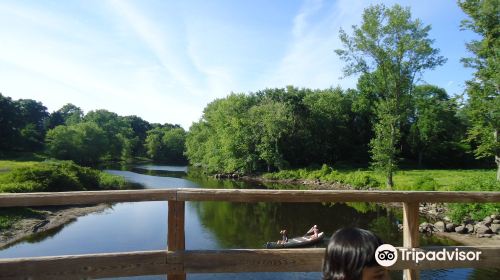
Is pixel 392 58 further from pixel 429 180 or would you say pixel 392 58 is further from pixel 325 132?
pixel 325 132

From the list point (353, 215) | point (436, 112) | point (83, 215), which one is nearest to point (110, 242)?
point (83, 215)

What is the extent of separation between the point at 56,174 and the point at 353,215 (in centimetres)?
2334

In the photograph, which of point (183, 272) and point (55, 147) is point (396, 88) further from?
point (55, 147)

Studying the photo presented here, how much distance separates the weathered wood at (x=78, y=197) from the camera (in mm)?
3967

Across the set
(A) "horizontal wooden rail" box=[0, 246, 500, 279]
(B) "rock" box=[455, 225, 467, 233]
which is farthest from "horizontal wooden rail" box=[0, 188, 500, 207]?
(B) "rock" box=[455, 225, 467, 233]

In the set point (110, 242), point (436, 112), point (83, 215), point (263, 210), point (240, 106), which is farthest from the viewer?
point (240, 106)

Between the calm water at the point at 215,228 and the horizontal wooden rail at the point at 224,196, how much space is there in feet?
38.6

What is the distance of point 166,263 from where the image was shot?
4129mm

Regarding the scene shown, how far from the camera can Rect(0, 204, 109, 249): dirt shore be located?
20.9 metres

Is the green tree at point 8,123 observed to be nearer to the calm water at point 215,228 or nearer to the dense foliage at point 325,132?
the dense foliage at point 325,132

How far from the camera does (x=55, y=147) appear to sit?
76.3 m

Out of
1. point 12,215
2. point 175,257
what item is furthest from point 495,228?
point 12,215

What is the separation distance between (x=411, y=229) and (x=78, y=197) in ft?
11.7

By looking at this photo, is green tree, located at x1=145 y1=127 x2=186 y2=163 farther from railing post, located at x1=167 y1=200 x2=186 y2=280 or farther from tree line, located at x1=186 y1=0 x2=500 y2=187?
railing post, located at x1=167 y1=200 x2=186 y2=280
